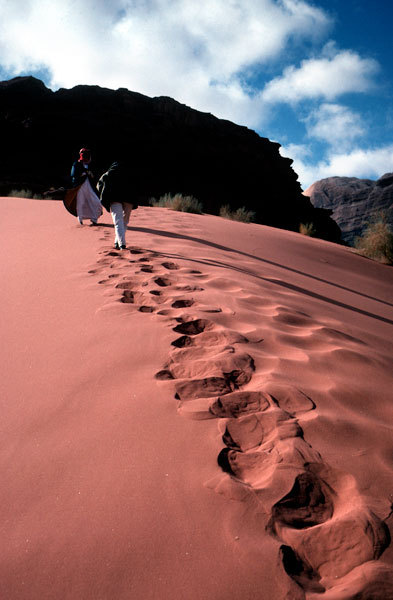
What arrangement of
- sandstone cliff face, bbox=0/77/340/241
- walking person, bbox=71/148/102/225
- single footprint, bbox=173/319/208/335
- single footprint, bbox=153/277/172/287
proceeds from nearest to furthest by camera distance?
single footprint, bbox=173/319/208/335
single footprint, bbox=153/277/172/287
walking person, bbox=71/148/102/225
sandstone cliff face, bbox=0/77/340/241

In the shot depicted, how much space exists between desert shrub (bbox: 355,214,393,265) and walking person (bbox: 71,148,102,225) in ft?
24.1

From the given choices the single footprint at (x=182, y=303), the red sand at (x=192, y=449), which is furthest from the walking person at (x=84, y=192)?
the single footprint at (x=182, y=303)

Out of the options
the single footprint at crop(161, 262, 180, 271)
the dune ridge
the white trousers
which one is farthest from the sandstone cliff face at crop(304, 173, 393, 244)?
the dune ridge

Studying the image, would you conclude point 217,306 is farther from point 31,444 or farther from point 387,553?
point 387,553

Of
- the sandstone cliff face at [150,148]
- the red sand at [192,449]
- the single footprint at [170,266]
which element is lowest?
the red sand at [192,449]

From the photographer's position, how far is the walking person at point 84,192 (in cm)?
777

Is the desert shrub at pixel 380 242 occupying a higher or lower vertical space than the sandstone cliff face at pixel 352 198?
lower

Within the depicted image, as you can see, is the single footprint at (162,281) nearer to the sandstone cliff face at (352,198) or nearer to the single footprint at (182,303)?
the single footprint at (182,303)

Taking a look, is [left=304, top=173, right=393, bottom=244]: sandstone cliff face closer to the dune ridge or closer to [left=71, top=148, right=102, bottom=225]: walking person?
[left=71, top=148, right=102, bottom=225]: walking person

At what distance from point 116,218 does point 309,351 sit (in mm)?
3919

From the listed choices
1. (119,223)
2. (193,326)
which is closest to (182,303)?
(193,326)

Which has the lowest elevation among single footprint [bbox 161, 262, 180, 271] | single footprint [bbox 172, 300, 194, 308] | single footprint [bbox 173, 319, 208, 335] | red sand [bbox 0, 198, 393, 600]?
red sand [bbox 0, 198, 393, 600]

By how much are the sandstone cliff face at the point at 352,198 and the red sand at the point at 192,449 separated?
67.2 m

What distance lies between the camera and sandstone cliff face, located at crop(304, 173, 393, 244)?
7000cm
